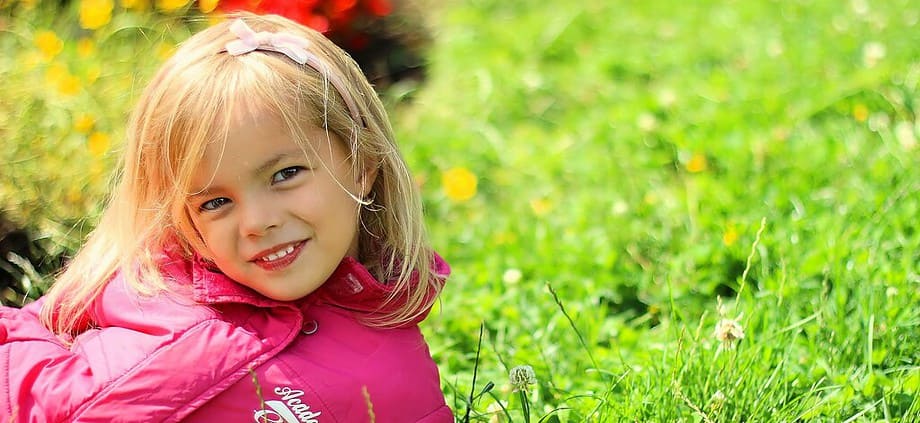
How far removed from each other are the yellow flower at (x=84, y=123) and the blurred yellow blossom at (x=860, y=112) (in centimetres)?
252

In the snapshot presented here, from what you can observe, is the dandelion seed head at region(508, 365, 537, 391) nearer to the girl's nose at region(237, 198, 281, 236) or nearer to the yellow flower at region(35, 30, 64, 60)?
the girl's nose at region(237, 198, 281, 236)

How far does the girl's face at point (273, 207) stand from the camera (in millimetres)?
1711

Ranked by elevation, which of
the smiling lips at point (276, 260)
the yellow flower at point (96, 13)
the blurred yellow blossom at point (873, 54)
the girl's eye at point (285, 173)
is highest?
the girl's eye at point (285, 173)

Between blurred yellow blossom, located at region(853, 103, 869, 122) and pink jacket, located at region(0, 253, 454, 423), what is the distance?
7.68 feet

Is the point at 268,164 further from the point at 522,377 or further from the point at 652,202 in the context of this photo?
the point at 652,202

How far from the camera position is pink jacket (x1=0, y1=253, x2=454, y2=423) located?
1691 millimetres

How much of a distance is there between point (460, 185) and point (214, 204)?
Result: 1.73 metres

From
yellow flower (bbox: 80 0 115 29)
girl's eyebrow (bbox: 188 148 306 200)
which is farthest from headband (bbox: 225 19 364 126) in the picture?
yellow flower (bbox: 80 0 115 29)

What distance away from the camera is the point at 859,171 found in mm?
3203

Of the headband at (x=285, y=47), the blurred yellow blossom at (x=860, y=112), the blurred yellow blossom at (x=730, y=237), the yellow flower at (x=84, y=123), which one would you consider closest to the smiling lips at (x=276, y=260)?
the headband at (x=285, y=47)

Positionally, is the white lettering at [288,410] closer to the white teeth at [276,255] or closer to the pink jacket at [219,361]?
the pink jacket at [219,361]

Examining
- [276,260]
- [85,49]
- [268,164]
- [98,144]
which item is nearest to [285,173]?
[268,164]

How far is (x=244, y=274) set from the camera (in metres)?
1.78

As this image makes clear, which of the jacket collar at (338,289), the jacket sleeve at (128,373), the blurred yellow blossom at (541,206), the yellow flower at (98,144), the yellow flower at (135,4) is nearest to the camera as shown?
the jacket sleeve at (128,373)
